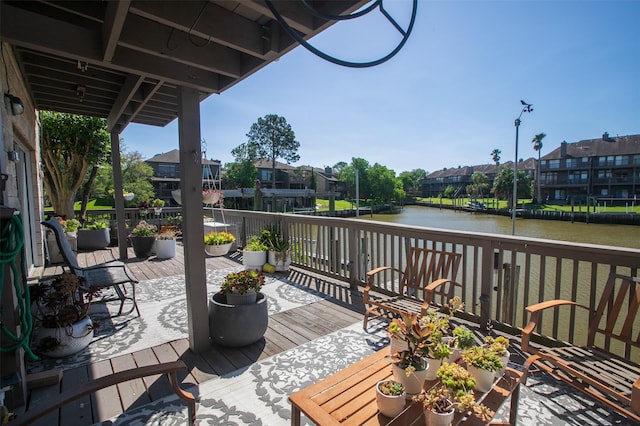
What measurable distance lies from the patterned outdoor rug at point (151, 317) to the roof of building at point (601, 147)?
56.0 meters

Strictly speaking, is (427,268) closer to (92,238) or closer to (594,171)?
(92,238)

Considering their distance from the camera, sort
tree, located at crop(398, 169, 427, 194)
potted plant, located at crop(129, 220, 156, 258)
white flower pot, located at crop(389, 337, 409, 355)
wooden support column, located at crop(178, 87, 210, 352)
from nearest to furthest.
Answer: white flower pot, located at crop(389, 337, 409, 355), wooden support column, located at crop(178, 87, 210, 352), potted plant, located at crop(129, 220, 156, 258), tree, located at crop(398, 169, 427, 194)

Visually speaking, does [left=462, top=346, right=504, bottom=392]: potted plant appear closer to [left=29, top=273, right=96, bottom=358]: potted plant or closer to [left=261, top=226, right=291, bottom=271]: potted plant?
[left=29, top=273, right=96, bottom=358]: potted plant

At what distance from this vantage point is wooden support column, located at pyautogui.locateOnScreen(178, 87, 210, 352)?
2.47 meters

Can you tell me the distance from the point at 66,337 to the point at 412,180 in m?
83.3

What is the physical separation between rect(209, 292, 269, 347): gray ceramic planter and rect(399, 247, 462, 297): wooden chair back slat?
1.61m

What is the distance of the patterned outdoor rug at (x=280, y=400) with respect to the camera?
177 centimetres

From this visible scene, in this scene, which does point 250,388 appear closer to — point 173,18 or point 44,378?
point 44,378

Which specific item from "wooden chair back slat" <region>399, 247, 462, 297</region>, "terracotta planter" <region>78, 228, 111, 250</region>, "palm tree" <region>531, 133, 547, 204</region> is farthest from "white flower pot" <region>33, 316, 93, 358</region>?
"palm tree" <region>531, 133, 547, 204</region>

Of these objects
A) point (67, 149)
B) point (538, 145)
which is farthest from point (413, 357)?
point (538, 145)

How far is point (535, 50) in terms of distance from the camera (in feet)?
49.4

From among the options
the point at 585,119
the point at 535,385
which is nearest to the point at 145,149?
the point at 535,385

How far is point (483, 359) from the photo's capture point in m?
1.43

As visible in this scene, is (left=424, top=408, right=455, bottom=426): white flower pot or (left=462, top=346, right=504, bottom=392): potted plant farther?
(left=462, top=346, right=504, bottom=392): potted plant
